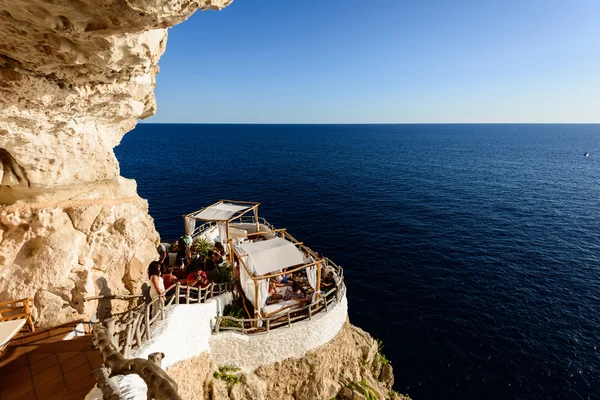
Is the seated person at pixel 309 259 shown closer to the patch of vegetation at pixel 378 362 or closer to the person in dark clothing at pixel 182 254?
the person in dark clothing at pixel 182 254

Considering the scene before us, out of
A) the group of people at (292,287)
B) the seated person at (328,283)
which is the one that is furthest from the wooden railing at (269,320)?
the seated person at (328,283)

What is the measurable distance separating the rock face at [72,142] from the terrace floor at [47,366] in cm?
124

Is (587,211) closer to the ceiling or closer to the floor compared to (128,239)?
closer to the floor

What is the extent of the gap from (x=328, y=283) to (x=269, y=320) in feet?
14.7

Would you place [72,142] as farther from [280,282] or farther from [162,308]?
[280,282]

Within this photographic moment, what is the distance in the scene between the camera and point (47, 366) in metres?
8.04

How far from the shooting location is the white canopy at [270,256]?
13.9 m

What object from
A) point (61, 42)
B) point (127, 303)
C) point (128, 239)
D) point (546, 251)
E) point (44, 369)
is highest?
point (61, 42)

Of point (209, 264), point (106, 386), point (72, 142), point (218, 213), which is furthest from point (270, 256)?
point (106, 386)

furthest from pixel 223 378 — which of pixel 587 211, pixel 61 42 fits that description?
pixel 587 211

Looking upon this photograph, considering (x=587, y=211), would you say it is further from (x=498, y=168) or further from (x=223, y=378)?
(x=223, y=378)

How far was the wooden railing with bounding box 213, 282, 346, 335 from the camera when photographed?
13.4 meters

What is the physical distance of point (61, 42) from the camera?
20.5 feet

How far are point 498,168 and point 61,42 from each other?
95.8m
